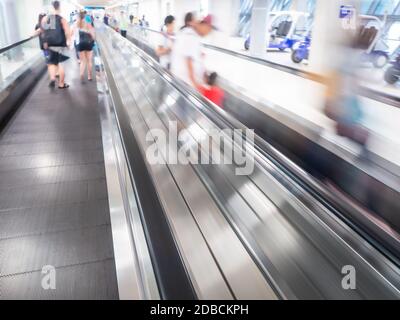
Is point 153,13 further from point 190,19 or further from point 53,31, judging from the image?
point 190,19

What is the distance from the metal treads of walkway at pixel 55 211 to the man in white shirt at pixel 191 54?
146cm

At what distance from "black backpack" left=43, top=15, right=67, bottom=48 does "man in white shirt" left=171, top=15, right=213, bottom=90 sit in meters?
3.21

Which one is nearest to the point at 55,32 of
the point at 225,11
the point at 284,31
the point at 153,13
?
the point at 284,31

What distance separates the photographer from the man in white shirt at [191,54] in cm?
411

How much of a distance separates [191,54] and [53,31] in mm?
3648

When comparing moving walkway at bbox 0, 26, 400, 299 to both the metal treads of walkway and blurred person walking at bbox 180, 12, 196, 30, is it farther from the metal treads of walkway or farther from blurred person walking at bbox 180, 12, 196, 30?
blurred person walking at bbox 180, 12, 196, 30

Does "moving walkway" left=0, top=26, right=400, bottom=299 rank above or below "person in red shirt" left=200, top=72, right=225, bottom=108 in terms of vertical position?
below

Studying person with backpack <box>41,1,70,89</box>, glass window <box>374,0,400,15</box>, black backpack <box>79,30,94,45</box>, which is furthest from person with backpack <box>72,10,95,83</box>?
glass window <box>374,0,400,15</box>

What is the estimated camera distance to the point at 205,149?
337 cm

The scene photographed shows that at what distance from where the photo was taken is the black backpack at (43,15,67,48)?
20.9 ft

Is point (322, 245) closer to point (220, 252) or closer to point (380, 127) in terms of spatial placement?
point (220, 252)

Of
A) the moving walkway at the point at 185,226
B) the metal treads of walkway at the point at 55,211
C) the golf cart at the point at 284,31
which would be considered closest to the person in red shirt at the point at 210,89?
the moving walkway at the point at 185,226

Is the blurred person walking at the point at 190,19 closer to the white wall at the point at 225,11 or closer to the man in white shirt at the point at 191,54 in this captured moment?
the man in white shirt at the point at 191,54

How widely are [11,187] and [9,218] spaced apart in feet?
1.95
